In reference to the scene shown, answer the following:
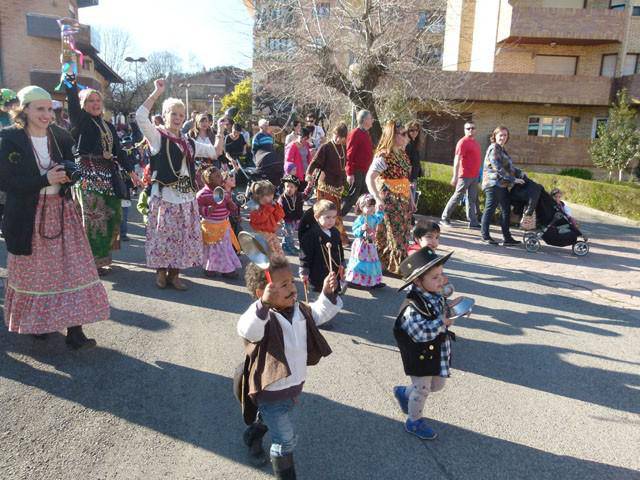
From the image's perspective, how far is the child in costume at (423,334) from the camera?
305 centimetres

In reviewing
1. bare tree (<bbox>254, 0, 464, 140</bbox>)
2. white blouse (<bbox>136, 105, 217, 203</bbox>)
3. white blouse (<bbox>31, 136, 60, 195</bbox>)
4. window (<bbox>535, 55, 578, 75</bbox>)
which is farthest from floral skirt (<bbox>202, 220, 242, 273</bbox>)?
window (<bbox>535, 55, 578, 75</bbox>)

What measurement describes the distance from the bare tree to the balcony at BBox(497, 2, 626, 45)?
10.3 meters

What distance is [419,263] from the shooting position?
3.11m

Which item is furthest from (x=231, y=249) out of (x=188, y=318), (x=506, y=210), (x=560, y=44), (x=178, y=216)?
(x=560, y=44)

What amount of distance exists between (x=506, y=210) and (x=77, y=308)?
6.89 meters

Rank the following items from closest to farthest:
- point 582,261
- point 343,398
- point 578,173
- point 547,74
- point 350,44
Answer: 1. point 343,398
2. point 582,261
3. point 350,44
4. point 578,173
5. point 547,74

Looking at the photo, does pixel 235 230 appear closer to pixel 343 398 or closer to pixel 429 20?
pixel 343 398

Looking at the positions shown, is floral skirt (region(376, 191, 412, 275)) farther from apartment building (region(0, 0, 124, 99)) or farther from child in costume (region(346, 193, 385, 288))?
apartment building (region(0, 0, 124, 99))

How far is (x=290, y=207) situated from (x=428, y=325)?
16.0 feet

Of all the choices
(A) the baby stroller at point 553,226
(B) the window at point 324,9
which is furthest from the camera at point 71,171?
(B) the window at point 324,9

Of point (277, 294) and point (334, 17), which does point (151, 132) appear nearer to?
point (277, 294)

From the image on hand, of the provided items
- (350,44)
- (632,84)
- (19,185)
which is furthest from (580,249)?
(632,84)

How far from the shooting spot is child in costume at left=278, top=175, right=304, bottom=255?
24.2ft

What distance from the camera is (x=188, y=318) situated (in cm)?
495
